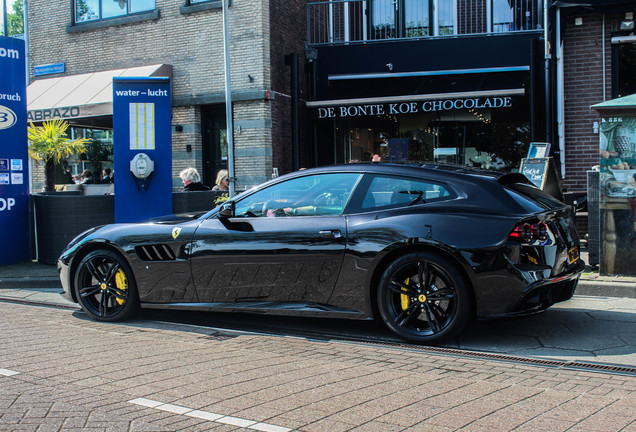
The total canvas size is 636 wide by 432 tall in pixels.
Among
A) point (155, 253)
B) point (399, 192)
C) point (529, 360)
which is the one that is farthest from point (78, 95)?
point (529, 360)

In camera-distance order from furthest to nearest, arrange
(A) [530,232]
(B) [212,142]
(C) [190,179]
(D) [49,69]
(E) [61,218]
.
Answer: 1. (D) [49,69]
2. (B) [212,142]
3. (C) [190,179]
4. (E) [61,218]
5. (A) [530,232]

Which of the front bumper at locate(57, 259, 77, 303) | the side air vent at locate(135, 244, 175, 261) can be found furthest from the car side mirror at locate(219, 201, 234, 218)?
the front bumper at locate(57, 259, 77, 303)

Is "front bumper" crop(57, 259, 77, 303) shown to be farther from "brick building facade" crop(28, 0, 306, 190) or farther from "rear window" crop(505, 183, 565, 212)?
"brick building facade" crop(28, 0, 306, 190)

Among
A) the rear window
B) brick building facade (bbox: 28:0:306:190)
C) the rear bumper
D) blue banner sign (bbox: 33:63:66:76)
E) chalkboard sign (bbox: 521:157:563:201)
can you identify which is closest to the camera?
the rear bumper

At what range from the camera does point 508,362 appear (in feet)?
15.9

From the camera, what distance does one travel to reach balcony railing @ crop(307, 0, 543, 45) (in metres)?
17.1

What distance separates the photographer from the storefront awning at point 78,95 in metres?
16.6

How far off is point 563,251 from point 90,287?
444cm

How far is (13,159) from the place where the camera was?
10578mm

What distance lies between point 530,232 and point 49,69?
17.4 metres

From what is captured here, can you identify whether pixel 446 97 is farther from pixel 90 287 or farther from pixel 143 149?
pixel 90 287

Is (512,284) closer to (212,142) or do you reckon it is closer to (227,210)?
(227,210)

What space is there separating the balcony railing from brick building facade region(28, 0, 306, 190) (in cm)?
132

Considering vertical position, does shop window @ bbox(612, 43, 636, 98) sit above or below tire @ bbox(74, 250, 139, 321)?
above
